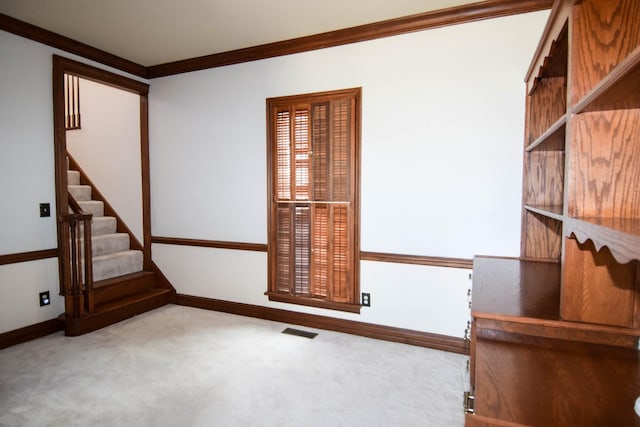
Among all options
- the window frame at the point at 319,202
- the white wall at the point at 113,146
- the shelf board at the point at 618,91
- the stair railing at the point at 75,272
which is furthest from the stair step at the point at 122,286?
the shelf board at the point at 618,91

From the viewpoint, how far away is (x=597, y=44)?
3.73 ft

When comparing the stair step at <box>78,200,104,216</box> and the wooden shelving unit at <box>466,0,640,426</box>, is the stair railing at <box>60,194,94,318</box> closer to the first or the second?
the stair step at <box>78,200,104,216</box>

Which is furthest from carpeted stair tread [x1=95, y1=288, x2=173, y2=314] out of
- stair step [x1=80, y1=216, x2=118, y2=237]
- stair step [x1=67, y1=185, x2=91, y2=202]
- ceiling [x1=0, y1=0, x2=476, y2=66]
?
ceiling [x1=0, y1=0, x2=476, y2=66]

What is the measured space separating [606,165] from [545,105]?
1.35m

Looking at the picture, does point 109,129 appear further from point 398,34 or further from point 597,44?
point 597,44

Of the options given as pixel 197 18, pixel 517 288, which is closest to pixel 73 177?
pixel 197 18

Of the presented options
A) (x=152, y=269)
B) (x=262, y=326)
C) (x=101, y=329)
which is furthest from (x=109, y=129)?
(x=262, y=326)

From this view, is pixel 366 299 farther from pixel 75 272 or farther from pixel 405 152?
pixel 75 272

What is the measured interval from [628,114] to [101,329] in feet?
12.8

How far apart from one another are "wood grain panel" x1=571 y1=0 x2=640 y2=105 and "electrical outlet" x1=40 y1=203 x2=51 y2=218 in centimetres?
382

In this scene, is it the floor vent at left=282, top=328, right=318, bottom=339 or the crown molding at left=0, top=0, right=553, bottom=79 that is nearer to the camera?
the crown molding at left=0, top=0, right=553, bottom=79

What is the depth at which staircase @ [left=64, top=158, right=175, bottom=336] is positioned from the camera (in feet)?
10.8

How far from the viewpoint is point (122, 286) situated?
12.3 feet

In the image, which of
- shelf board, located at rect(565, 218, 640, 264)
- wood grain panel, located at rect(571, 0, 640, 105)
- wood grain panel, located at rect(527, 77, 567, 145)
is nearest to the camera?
shelf board, located at rect(565, 218, 640, 264)
